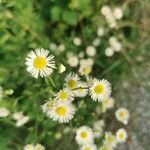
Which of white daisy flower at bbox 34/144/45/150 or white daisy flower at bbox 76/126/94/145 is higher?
white daisy flower at bbox 76/126/94/145

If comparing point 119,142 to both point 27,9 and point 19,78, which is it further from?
point 27,9

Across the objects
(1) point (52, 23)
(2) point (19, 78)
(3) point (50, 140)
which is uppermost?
(1) point (52, 23)

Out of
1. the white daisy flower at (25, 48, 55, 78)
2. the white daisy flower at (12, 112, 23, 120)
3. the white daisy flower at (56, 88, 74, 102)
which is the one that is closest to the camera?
the white daisy flower at (25, 48, 55, 78)

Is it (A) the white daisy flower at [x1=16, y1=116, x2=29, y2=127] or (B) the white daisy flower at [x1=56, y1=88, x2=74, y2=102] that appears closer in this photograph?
(B) the white daisy flower at [x1=56, y1=88, x2=74, y2=102]

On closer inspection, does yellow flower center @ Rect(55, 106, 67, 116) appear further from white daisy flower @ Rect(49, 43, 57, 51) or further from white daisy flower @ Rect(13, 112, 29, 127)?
white daisy flower @ Rect(49, 43, 57, 51)

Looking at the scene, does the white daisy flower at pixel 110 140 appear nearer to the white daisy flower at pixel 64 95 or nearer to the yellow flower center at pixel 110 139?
the yellow flower center at pixel 110 139

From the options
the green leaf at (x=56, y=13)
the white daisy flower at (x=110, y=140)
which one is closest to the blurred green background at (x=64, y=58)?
the green leaf at (x=56, y=13)

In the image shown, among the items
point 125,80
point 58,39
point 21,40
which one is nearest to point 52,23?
point 58,39

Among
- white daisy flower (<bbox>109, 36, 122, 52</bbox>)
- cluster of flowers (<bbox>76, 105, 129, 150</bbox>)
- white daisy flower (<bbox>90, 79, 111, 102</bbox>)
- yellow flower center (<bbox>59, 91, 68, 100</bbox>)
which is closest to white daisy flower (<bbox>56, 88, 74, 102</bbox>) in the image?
yellow flower center (<bbox>59, 91, 68, 100</bbox>)
